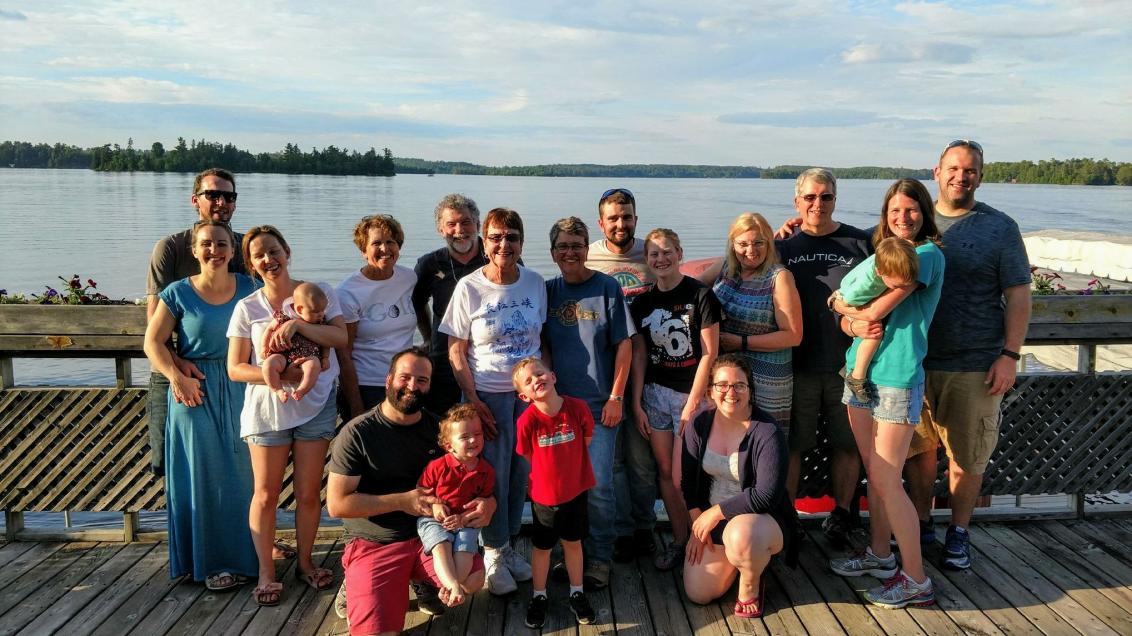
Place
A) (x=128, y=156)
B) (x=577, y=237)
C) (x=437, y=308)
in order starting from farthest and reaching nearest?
(x=128, y=156)
(x=437, y=308)
(x=577, y=237)

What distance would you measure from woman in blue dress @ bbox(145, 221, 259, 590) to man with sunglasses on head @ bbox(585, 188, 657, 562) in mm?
1653

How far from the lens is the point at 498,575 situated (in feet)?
11.9

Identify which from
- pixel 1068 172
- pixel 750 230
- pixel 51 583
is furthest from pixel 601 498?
pixel 1068 172

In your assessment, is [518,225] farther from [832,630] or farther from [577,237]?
[832,630]

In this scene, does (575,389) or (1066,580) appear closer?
(575,389)

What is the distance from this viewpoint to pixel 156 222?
35.0 metres

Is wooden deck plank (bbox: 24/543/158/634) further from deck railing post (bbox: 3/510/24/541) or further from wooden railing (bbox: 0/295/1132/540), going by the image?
deck railing post (bbox: 3/510/24/541)

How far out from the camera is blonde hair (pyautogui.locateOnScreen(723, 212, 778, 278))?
3.68 m

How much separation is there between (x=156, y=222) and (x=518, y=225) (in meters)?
36.1

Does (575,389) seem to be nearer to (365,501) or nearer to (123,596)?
(365,501)

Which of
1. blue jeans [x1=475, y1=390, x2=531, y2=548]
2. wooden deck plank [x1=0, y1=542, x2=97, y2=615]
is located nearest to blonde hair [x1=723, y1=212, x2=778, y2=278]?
blue jeans [x1=475, y1=390, x2=531, y2=548]

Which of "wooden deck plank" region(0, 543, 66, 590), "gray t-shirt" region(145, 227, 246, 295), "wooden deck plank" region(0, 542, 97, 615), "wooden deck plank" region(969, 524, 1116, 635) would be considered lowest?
"wooden deck plank" region(0, 543, 66, 590)

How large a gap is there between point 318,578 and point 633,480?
1532 mm

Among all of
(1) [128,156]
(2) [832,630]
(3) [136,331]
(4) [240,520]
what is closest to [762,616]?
(2) [832,630]
